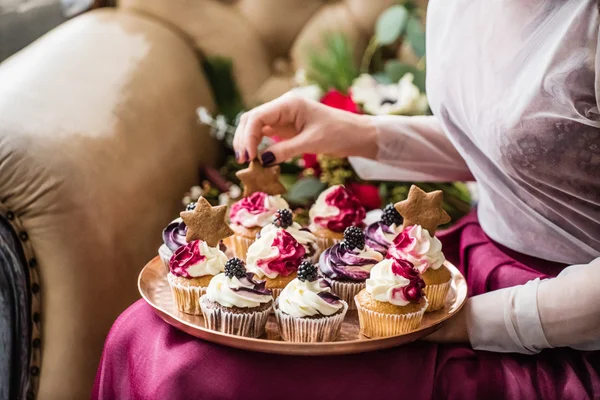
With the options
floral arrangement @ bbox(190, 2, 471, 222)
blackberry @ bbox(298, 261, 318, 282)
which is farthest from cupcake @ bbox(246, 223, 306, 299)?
floral arrangement @ bbox(190, 2, 471, 222)

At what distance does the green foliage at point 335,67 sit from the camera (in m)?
2.02

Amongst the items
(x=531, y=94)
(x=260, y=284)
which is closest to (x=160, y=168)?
(x=260, y=284)

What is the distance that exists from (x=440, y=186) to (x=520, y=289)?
2.44ft

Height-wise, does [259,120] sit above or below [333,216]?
above

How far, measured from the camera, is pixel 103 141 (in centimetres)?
164

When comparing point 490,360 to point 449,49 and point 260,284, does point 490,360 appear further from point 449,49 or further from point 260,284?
point 449,49

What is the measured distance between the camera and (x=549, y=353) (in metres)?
1.18

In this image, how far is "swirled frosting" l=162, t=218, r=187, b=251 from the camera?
1302mm

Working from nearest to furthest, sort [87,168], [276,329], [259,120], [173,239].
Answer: [276,329] → [173,239] → [259,120] → [87,168]

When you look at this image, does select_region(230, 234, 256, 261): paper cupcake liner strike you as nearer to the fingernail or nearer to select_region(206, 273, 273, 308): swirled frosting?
the fingernail

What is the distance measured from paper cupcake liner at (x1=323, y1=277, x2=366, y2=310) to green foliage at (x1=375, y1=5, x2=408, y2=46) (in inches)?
36.2

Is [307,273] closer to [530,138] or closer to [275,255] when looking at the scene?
[275,255]

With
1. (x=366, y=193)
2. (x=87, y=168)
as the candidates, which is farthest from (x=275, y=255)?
(x=366, y=193)

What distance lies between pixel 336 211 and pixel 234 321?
39 cm
